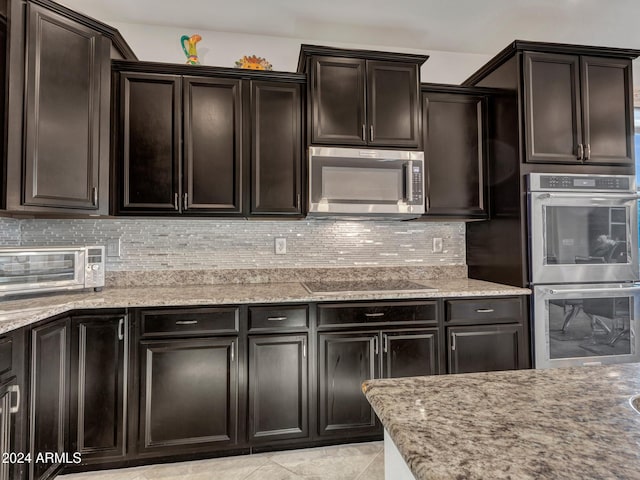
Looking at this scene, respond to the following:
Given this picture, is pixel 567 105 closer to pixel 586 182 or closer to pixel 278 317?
pixel 586 182

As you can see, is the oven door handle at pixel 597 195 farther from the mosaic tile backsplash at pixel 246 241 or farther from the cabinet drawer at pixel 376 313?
the cabinet drawer at pixel 376 313

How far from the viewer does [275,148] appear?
2.30 metres

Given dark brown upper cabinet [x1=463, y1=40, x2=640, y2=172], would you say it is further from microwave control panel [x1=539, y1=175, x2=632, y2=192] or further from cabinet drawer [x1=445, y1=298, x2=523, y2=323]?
cabinet drawer [x1=445, y1=298, x2=523, y2=323]

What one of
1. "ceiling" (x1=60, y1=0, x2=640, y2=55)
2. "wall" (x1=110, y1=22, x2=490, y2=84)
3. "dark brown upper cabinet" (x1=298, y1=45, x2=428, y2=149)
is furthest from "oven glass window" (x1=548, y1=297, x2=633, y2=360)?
"wall" (x1=110, y1=22, x2=490, y2=84)

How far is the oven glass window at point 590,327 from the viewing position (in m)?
2.24

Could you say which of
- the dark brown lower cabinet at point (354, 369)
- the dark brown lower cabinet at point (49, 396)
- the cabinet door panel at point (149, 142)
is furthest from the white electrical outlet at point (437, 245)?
the dark brown lower cabinet at point (49, 396)

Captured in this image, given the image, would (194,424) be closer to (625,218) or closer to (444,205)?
(444,205)

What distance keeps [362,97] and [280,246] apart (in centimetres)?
118

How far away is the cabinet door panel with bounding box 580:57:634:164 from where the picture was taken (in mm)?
2371


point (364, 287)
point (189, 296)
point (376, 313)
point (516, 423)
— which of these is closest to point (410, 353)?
point (376, 313)

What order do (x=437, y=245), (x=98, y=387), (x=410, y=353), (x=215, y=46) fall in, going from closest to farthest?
(x=98, y=387) → (x=410, y=353) → (x=215, y=46) → (x=437, y=245)

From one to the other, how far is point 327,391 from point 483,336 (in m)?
Result: 1.03

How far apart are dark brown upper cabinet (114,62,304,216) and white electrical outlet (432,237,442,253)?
4.00 feet

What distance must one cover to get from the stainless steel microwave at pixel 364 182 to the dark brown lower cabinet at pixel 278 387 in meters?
0.85
